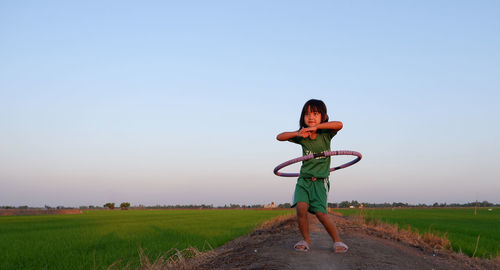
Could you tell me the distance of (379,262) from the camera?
20.1 ft

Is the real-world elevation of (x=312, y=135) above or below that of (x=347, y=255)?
above

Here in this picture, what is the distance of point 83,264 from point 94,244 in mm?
6060

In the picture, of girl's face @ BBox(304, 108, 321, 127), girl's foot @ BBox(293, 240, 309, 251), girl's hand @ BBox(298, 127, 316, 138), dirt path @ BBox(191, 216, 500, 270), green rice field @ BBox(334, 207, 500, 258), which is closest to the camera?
dirt path @ BBox(191, 216, 500, 270)

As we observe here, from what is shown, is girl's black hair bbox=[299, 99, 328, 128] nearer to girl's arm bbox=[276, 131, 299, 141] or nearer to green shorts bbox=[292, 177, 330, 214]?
girl's arm bbox=[276, 131, 299, 141]

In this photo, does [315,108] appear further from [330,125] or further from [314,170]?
[314,170]

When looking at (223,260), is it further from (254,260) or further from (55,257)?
(55,257)

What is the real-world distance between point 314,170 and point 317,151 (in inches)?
13.8

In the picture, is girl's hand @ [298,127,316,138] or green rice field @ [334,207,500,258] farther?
green rice field @ [334,207,500,258]

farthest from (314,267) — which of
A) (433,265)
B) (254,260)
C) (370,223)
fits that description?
(370,223)

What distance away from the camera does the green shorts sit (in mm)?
6363

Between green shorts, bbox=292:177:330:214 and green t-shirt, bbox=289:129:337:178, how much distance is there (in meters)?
0.12

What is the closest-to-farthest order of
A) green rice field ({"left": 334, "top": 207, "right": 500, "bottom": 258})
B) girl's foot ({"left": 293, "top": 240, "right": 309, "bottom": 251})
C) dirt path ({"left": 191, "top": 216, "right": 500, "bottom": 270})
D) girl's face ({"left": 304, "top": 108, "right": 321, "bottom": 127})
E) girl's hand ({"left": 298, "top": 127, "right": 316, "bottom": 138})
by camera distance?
dirt path ({"left": 191, "top": 216, "right": 500, "bottom": 270}) → girl's hand ({"left": 298, "top": 127, "right": 316, "bottom": 138}) → girl's foot ({"left": 293, "top": 240, "right": 309, "bottom": 251}) → girl's face ({"left": 304, "top": 108, "right": 321, "bottom": 127}) → green rice field ({"left": 334, "top": 207, "right": 500, "bottom": 258})

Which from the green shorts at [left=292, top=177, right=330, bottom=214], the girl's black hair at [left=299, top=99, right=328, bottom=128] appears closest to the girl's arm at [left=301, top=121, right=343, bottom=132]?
the girl's black hair at [left=299, top=99, right=328, bottom=128]

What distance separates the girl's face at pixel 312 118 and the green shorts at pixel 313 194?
3.10 ft
